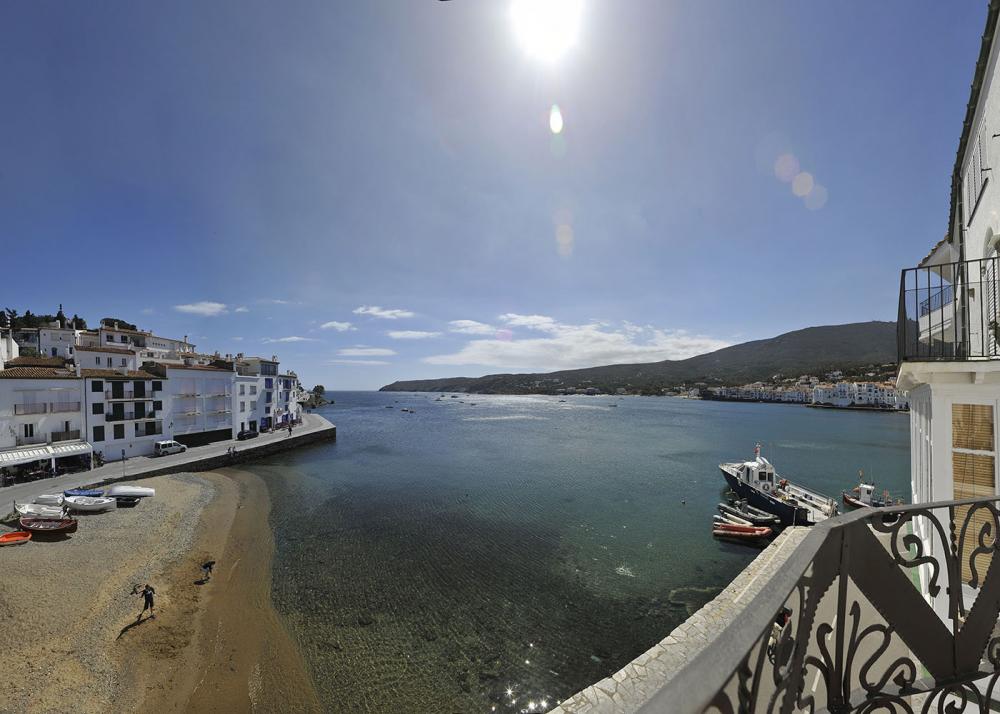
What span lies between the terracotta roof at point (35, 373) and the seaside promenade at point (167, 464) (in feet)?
20.4

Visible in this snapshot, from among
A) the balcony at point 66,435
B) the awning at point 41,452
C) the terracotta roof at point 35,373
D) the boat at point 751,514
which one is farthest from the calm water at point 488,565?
the terracotta roof at point 35,373

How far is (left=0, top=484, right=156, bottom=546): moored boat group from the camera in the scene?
16438 millimetres

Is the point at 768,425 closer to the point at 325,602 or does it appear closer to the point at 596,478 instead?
the point at 596,478

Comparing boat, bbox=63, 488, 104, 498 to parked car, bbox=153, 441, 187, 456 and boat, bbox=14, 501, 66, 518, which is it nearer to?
boat, bbox=14, 501, 66, 518

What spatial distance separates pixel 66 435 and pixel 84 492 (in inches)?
313

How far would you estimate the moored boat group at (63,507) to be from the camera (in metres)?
16.4

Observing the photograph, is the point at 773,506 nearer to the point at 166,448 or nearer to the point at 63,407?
the point at 166,448

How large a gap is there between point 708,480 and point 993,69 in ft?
109

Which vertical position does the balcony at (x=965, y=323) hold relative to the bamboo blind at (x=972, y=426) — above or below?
above

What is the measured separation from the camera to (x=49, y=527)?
16625 mm

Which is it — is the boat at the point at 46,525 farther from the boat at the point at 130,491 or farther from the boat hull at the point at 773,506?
the boat hull at the point at 773,506

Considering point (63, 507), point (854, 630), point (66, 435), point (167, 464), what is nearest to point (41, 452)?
point (66, 435)

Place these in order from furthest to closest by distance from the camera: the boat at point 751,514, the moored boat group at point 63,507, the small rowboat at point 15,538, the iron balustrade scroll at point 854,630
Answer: the boat at point 751,514 < the moored boat group at point 63,507 < the small rowboat at point 15,538 < the iron balustrade scroll at point 854,630

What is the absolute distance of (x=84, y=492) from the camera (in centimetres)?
2105
